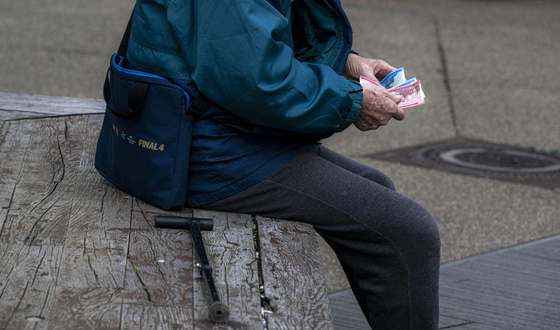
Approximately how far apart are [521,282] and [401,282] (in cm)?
152

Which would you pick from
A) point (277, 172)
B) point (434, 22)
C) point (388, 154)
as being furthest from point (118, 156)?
point (434, 22)

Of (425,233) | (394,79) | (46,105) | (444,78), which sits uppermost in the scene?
(394,79)

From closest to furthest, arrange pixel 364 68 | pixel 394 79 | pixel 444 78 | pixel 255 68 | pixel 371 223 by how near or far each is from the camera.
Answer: pixel 255 68 < pixel 371 223 < pixel 394 79 < pixel 364 68 < pixel 444 78

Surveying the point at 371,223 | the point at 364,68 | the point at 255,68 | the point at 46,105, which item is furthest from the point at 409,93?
the point at 46,105

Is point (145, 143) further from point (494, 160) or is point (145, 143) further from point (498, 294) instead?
point (494, 160)

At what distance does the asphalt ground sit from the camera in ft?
13.7

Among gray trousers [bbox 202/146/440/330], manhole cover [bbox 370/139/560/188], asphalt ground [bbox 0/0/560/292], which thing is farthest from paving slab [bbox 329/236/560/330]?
manhole cover [bbox 370/139/560/188]

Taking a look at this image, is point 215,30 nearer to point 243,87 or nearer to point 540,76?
point 243,87

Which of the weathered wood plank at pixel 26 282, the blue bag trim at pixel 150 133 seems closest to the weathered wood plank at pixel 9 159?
the weathered wood plank at pixel 26 282

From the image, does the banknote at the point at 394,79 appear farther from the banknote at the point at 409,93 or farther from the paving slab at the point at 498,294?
the paving slab at the point at 498,294

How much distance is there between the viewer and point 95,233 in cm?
199

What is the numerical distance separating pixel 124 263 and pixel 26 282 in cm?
27

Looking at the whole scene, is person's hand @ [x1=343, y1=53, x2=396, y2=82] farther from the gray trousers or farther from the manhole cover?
the manhole cover

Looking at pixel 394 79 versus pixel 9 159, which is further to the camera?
pixel 9 159
